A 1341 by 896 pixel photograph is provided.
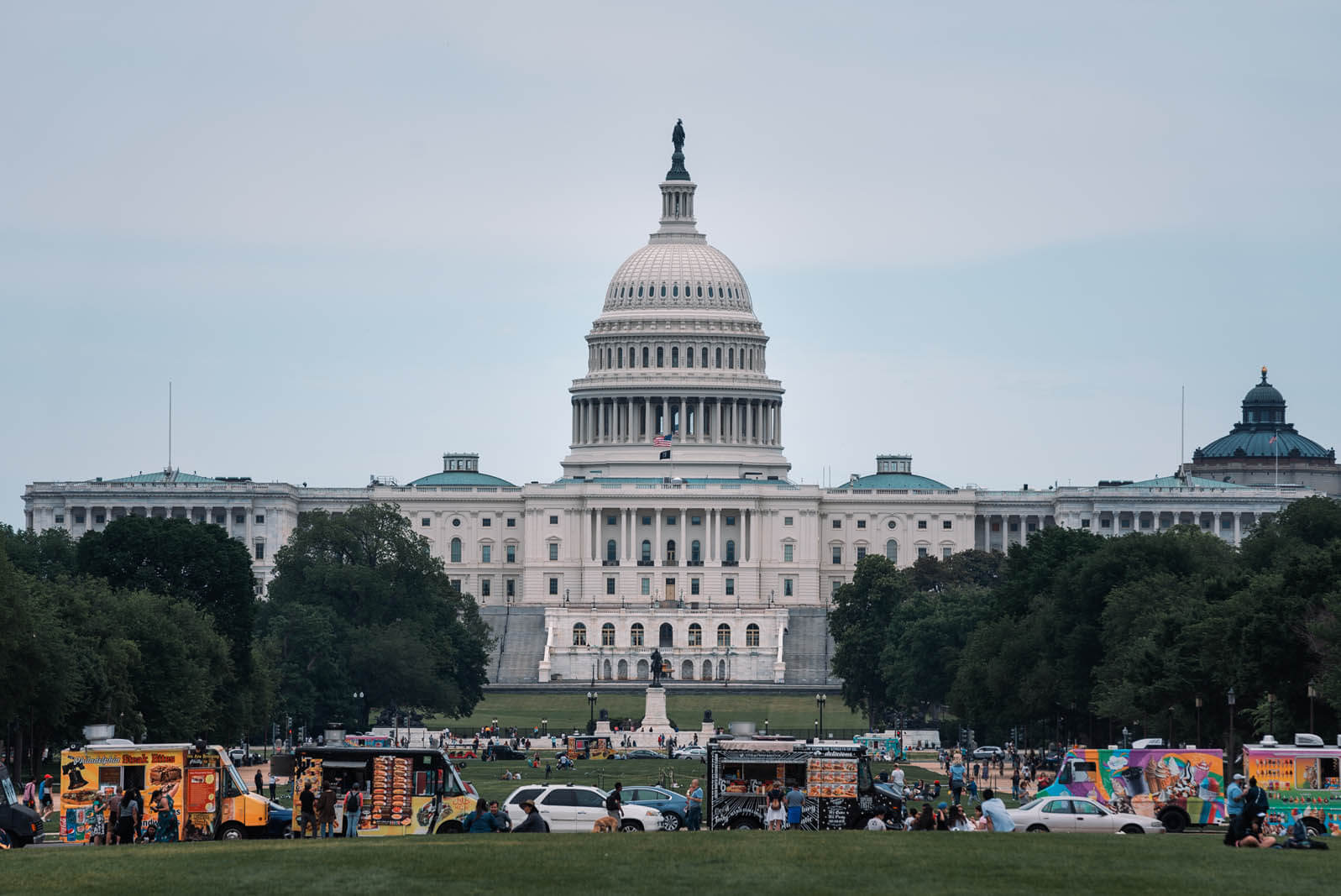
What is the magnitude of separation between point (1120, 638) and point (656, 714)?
164 ft

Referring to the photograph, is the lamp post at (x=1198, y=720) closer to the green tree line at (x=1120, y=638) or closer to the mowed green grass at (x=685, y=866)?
the green tree line at (x=1120, y=638)

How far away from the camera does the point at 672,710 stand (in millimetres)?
171250

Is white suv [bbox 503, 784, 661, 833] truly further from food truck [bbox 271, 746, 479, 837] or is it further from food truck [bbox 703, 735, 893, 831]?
food truck [bbox 703, 735, 893, 831]

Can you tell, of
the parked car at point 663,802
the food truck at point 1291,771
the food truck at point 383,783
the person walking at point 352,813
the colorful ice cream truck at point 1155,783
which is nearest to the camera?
the person walking at point 352,813

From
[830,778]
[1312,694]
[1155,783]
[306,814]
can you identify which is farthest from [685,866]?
[1312,694]

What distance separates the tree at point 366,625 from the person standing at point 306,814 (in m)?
65.8

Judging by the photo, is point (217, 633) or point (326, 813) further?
point (217, 633)

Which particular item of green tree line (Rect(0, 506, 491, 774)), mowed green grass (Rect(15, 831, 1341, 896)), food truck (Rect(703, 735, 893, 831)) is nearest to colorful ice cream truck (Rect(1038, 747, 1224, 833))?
food truck (Rect(703, 735, 893, 831))

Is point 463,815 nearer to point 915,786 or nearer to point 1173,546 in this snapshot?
point 915,786

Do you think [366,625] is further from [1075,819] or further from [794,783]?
[1075,819]

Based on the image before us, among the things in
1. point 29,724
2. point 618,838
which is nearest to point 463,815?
point 618,838

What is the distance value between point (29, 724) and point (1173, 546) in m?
51.7

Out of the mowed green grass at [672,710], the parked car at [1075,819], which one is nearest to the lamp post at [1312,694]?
the parked car at [1075,819]

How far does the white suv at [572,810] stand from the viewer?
6456 cm
